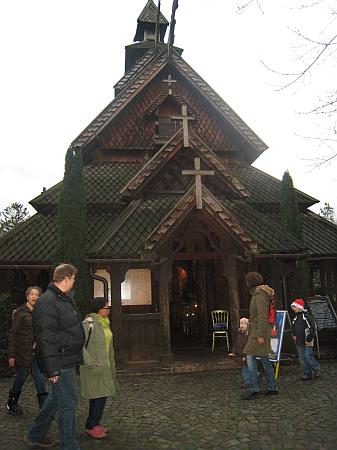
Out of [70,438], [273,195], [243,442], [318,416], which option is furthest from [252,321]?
[273,195]

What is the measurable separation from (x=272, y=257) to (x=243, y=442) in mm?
5478

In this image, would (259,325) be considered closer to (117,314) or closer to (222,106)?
(117,314)

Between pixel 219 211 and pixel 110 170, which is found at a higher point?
pixel 110 170

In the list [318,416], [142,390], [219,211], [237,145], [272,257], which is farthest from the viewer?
[237,145]

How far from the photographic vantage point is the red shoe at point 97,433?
449 centimetres

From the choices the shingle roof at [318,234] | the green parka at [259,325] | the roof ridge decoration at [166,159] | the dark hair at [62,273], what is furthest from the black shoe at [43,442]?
the shingle roof at [318,234]

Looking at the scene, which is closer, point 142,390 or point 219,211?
point 142,390

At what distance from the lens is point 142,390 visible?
700 cm

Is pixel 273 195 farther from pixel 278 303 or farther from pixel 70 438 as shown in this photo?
pixel 70 438

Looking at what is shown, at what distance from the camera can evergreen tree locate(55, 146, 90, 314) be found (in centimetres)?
917

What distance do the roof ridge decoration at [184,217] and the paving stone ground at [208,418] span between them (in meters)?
2.80

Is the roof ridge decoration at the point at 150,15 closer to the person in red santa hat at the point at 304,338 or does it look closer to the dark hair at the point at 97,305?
the person in red santa hat at the point at 304,338

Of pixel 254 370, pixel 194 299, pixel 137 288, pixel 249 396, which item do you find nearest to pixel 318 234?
pixel 194 299

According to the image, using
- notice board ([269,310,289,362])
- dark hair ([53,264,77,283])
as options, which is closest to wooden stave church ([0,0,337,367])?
notice board ([269,310,289,362])
